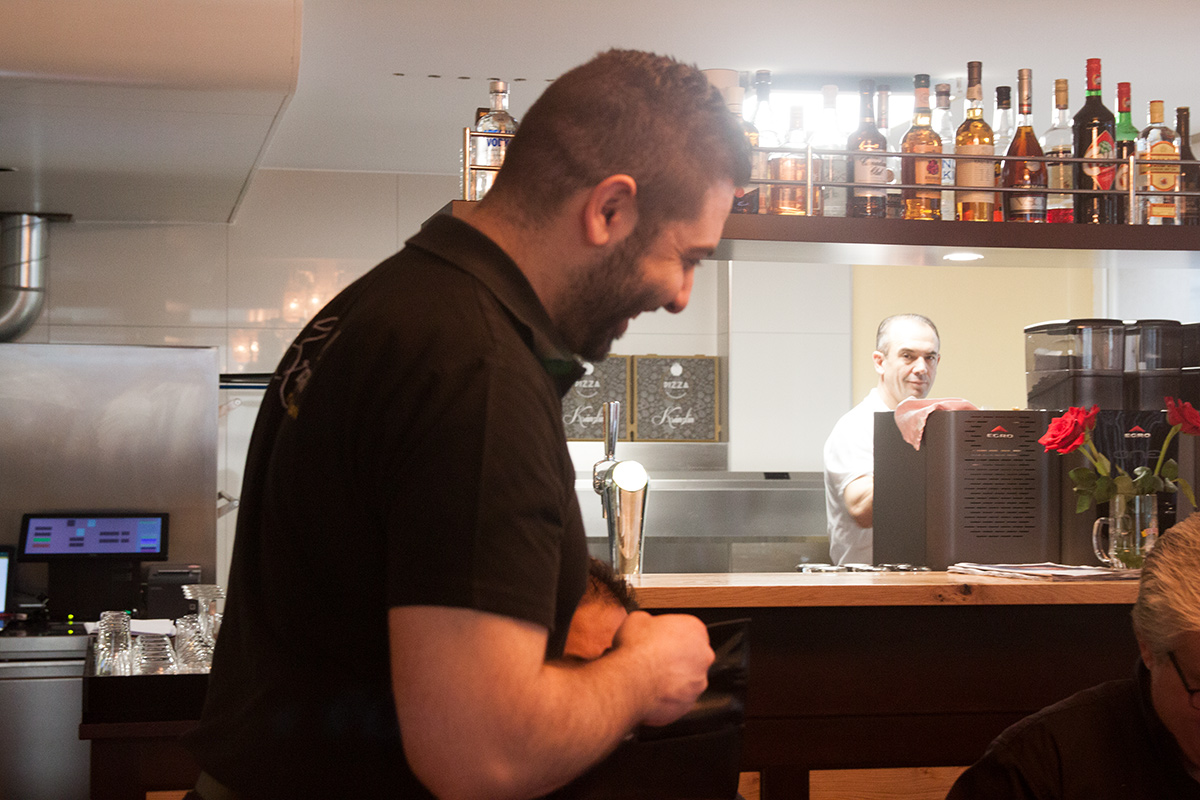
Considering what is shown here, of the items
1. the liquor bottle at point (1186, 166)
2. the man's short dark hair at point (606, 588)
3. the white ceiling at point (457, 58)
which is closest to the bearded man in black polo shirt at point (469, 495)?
the man's short dark hair at point (606, 588)

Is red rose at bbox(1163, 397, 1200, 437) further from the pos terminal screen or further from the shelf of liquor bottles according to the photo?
the pos terminal screen

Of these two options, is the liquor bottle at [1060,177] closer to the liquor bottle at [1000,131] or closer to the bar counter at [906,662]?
the liquor bottle at [1000,131]

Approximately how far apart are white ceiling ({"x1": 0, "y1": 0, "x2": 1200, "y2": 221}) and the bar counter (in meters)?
1.64

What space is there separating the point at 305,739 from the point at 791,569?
12.7 feet

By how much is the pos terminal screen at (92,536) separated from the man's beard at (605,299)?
3.21 m

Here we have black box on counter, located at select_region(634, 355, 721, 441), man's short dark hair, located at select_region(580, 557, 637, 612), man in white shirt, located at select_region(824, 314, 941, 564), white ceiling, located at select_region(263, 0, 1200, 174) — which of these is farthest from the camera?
black box on counter, located at select_region(634, 355, 721, 441)

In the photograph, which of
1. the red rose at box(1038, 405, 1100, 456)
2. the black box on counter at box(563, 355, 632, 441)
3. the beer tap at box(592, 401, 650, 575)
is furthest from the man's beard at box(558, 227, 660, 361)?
the black box on counter at box(563, 355, 632, 441)

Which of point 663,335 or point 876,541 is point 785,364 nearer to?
point 663,335

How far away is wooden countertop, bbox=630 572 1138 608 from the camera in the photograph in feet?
6.72

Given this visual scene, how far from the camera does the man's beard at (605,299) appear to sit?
924 millimetres

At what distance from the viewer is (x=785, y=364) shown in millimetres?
4637

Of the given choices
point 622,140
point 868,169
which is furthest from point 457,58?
point 622,140

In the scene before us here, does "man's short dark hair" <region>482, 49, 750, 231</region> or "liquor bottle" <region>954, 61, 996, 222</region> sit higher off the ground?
"liquor bottle" <region>954, 61, 996, 222</region>

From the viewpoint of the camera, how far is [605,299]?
94 centimetres
